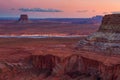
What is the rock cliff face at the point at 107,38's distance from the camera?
44581 mm

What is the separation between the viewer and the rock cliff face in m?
44.6

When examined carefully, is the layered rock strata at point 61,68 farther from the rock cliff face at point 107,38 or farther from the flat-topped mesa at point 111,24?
the flat-topped mesa at point 111,24

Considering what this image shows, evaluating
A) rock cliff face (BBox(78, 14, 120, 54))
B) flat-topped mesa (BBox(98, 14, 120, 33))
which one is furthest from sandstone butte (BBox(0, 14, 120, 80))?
flat-topped mesa (BBox(98, 14, 120, 33))

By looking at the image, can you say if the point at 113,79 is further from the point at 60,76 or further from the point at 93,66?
the point at 60,76

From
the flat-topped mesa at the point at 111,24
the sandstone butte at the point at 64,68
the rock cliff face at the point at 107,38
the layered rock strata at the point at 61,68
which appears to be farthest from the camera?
the flat-topped mesa at the point at 111,24

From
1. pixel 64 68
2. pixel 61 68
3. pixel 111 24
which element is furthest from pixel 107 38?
pixel 61 68

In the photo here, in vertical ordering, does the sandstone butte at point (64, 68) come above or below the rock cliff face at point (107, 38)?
below

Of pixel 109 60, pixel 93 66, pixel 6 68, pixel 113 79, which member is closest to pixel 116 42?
pixel 109 60

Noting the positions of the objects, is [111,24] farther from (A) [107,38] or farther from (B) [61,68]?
(B) [61,68]

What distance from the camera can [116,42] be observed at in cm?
4456

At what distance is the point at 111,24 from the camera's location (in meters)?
47.3

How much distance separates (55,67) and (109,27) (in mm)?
13281

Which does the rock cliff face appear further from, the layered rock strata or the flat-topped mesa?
the layered rock strata

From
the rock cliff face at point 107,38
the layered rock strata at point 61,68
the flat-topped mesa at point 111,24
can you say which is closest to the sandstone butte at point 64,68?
the layered rock strata at point 61,68
